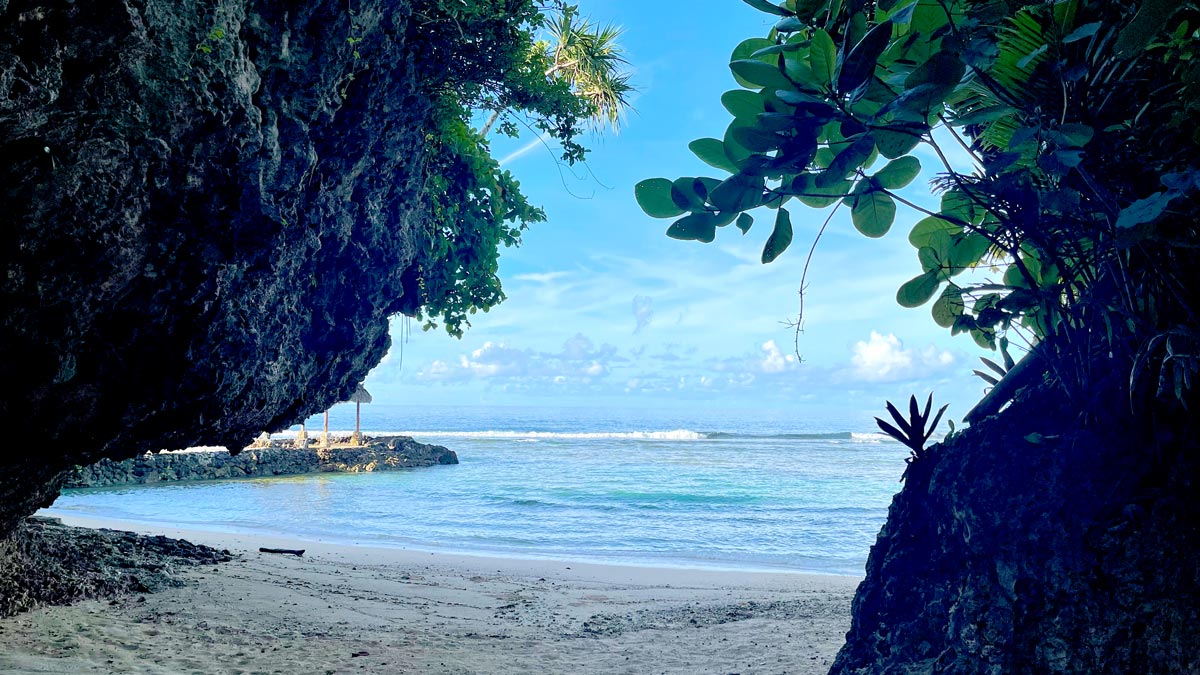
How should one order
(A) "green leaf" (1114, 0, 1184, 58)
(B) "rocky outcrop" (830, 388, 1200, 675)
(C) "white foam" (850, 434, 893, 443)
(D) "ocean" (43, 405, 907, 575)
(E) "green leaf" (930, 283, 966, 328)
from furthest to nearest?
1. (C) "white foam" (850, 434, 893, 443)
2. (D) "ocean" (43, 405, 907, 575)
3. (E) "green leaf" (930, 283, 966, 328)
4. (B) "rocky outcrop" (830, 388, 1200, 675)
5. (A) "green leaf" (1114, 0, 1184, 58)

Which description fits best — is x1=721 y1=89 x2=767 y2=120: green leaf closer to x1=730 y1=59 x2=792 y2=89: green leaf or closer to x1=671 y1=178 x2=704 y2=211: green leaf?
x1=730 y1=59 x2=792 y2=89: green leaf

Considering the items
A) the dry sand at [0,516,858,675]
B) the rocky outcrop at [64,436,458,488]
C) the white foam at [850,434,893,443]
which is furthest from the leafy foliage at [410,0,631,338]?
the white foam at [850,434,893,443]

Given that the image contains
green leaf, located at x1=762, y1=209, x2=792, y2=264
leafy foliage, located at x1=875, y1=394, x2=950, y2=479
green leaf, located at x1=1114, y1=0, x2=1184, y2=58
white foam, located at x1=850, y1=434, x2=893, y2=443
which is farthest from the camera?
white foam, located at x1=850, y1=434, x2=893, y2=443

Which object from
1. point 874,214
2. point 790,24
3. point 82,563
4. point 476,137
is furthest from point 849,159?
point 82,563

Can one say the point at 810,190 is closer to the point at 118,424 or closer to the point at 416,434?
the point at 118,424

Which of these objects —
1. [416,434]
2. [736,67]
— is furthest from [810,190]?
[416,434]

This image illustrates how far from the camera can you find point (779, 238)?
1280mm

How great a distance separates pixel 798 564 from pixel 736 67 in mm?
10411

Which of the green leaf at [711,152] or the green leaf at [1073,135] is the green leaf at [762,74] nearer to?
the green leaf at [711,152]

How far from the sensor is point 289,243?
435 cm

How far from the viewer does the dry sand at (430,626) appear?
14.1 ft

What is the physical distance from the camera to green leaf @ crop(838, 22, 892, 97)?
965mm

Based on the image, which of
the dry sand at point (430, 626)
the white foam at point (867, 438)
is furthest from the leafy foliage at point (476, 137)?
the white foam at point (867, 438)

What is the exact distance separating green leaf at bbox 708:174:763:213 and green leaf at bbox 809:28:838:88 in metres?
0.18
